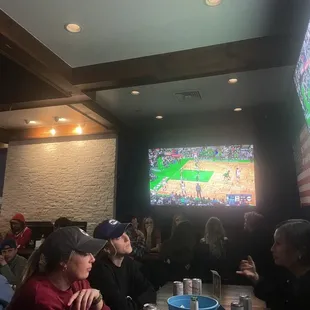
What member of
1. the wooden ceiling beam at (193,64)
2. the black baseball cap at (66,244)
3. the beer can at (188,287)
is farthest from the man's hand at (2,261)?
the beer can at (188,287)

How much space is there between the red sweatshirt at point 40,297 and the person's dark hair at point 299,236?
1457mm

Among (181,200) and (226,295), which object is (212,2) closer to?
(226,295)

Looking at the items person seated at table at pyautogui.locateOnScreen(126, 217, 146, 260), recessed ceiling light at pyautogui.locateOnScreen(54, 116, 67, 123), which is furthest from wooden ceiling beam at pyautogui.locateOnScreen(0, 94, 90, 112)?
person seated at table at pyautogui.locateOnScreen(126, 217, 146, 260)

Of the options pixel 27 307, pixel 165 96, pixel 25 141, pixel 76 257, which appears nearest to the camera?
pixel 27 307

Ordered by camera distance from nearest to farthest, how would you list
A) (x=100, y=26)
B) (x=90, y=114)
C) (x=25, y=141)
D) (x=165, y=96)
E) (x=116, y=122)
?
1. (x=100, y=26)
2. (x=165, y=96)
3. (x=90, y=114)
4. (x=116, y=122)
5. (x=25, y=141)

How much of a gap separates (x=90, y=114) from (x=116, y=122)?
0.71 metres

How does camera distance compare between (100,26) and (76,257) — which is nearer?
(76,257)

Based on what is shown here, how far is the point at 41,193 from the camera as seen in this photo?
6.00 m

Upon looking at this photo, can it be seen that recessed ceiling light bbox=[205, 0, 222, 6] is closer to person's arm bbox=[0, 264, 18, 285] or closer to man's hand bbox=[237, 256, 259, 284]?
man's hand bbox=[237, 256, 259, 284]

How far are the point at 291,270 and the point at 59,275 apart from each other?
1.55 m

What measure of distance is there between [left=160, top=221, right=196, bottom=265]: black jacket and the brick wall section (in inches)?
60.5

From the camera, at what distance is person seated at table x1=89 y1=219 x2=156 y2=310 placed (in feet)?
6.56

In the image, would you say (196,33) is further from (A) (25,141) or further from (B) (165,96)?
(A) (25,141)

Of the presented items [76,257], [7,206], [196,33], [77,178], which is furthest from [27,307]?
[7,206]
